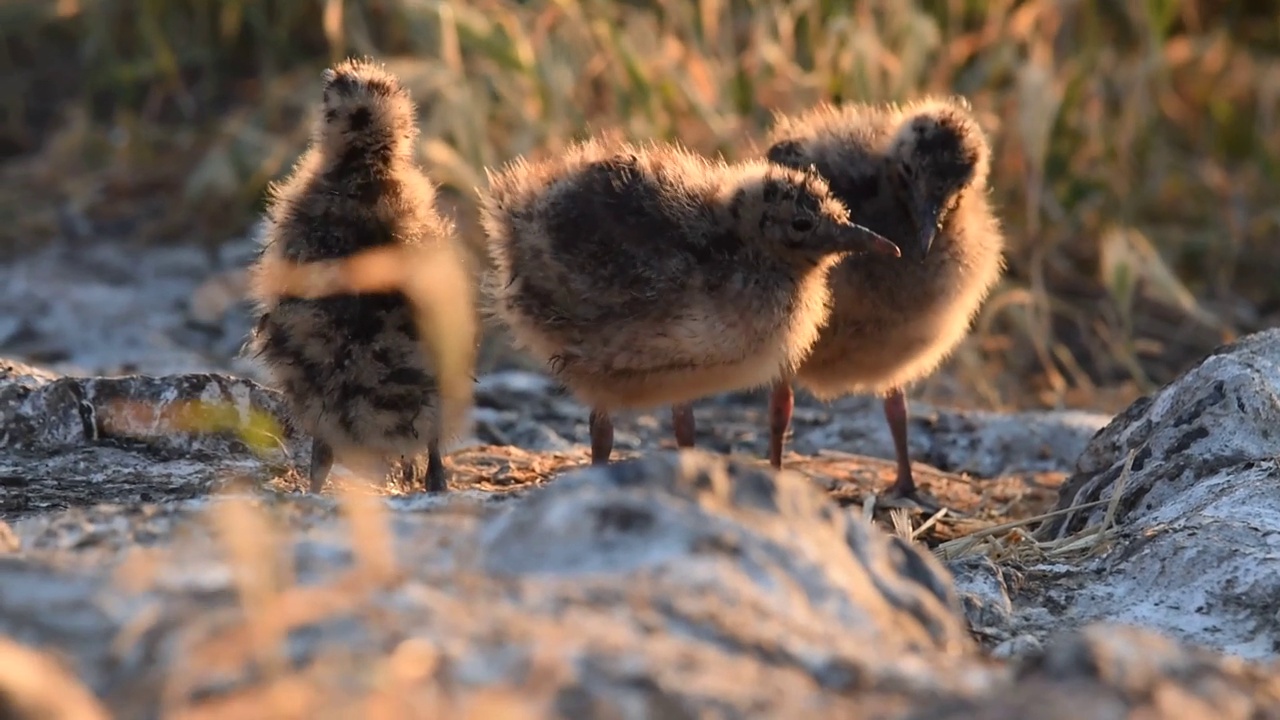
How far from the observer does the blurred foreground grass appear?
A: 271 inches

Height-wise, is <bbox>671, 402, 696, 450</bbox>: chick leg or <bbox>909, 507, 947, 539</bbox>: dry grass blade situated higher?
<bbox>671, 402, 696, 450</bbox>: chick leg

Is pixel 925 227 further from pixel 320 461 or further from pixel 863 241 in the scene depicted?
pixel 320 461

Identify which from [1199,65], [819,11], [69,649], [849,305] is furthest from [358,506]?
[1199,65]

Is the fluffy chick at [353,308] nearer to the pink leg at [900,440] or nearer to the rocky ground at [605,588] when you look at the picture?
the rocky ground at [605,588]

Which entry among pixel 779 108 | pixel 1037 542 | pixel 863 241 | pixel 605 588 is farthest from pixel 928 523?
pixel 779 108

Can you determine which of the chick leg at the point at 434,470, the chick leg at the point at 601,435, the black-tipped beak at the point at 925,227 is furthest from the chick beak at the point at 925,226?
the chick leg at the point at 434,470

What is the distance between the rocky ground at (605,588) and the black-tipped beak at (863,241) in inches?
25.1

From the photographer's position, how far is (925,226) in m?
4.64

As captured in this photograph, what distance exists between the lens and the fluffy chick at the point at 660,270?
3.89 m

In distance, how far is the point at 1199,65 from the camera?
8.64m

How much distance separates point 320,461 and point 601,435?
676 mm

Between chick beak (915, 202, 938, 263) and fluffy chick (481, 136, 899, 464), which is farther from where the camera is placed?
chick beak (915, 202, 938, 263)

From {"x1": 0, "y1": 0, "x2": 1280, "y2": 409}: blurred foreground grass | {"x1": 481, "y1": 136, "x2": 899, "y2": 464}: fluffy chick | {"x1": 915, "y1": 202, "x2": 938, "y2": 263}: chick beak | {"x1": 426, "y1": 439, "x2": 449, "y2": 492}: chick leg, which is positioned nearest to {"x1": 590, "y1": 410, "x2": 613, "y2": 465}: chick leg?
{"x1": 481, "y1": 136, "x2": 899, "y2": 464}: fluffy chick

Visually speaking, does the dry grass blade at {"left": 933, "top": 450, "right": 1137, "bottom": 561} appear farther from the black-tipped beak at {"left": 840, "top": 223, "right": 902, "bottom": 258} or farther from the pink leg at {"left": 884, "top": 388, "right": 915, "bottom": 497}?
the pink leg at {"left": 884, "top": 388, "right": 915, "bottom": 497}
